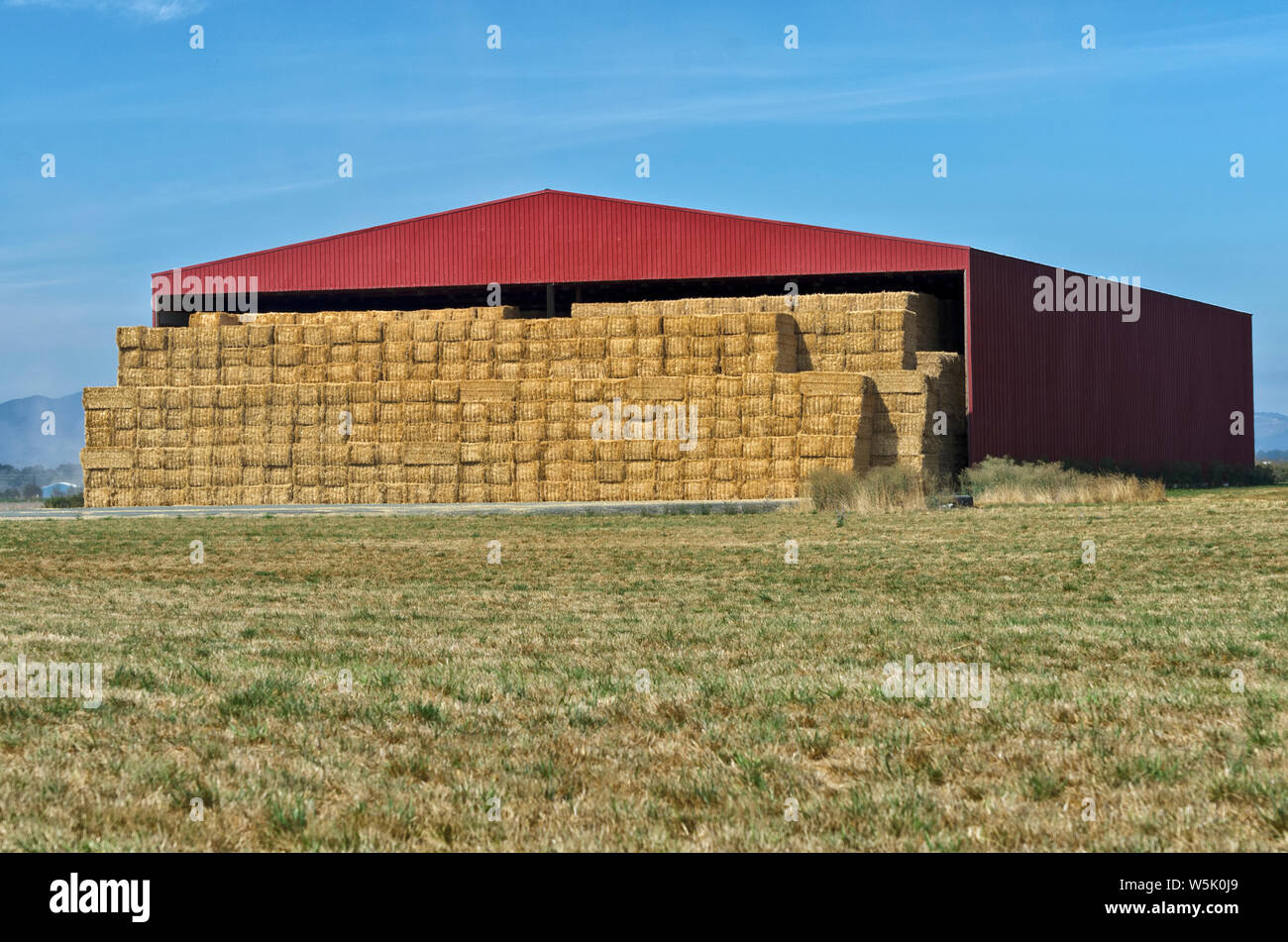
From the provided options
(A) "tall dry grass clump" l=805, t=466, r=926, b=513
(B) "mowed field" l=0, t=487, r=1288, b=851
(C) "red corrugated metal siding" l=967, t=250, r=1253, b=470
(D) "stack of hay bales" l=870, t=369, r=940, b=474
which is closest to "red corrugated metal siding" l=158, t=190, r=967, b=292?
(C) "red corrugated metal siding" l=967, t=250, r=1253, b=470

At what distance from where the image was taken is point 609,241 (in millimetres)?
40094

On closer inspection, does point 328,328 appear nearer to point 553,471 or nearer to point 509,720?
point 553,471

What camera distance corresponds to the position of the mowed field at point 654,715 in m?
4.90

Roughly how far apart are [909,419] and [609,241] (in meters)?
10.6

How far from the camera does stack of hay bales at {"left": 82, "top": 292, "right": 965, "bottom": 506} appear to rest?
35656 mm

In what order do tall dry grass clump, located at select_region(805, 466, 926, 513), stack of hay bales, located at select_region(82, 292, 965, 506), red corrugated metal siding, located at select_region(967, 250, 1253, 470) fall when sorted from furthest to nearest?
1. red corrugated metal siding, located at select_region(967, 250, 1253, 470)
2. stack of hay bales, located at select_region(82, 292, 965, 506)
3. tall dry grass clump, located at select_region(805, 466, 926, 513)

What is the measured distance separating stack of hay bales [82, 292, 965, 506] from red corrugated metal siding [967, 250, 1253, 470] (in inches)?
50.0

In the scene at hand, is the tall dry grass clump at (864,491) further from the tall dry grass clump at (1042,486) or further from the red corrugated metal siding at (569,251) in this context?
the red corrugated metal siding at (569,251)

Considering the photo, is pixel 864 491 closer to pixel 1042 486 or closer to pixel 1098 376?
pixel 1042 486

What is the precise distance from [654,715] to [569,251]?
34.6 m

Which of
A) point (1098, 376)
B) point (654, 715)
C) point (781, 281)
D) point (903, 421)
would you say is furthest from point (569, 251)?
point (654, 715)

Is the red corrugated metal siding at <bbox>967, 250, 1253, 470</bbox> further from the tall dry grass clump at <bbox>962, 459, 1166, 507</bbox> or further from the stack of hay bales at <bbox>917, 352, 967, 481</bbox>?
the tall dry grass clump at <bbox>962, 459, 1166, 507</bbox>

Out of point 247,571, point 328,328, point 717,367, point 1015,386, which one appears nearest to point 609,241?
point 717,367

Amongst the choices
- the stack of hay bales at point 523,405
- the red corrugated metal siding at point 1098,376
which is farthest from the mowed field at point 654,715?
the red corrugated metal siding at point 1098,376
